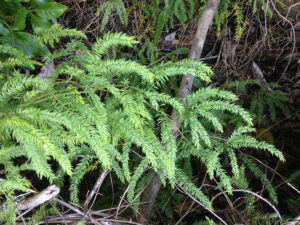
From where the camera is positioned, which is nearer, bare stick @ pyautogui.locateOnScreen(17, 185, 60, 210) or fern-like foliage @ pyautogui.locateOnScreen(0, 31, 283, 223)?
fern-like foliage @ pyautogui.locateOnScreen(0, 31, 283, 223)

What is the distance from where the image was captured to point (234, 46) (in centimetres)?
282

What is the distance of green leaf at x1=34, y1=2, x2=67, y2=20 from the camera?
2008mm

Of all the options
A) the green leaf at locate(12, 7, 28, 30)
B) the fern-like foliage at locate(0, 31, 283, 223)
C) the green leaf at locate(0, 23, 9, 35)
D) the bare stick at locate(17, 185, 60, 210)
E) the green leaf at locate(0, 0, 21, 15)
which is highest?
the green leaf at locate(0, 0, 21, 15)

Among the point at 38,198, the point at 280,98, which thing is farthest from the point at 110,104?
the point at 280,98

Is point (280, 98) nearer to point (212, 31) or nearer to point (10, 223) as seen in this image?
point (212, 31)

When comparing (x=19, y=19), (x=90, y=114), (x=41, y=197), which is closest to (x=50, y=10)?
(x=19, y=19)

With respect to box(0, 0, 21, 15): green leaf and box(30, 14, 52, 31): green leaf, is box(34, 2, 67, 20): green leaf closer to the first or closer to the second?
box(30, 14, 52, 31): green leaf

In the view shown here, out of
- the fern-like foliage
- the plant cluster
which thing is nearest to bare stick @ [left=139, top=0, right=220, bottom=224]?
the fern-like foliage

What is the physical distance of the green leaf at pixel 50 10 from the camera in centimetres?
201

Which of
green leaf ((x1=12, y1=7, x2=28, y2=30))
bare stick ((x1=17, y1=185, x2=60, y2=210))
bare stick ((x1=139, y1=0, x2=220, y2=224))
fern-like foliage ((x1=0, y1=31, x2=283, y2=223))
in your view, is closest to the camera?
fern-like foliage ((x1=0, y1=31, x2=283, y2=223))

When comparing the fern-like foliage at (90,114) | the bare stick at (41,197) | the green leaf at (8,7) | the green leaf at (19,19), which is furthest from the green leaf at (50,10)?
the bare stick at (41,197)

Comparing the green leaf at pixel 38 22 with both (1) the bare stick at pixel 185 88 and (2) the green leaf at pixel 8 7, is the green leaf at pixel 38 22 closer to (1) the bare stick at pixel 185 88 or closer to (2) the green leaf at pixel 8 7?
(2) the green leaf at pixel 8 7

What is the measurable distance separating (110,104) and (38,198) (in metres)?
0.80

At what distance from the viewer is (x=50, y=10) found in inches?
79.5
